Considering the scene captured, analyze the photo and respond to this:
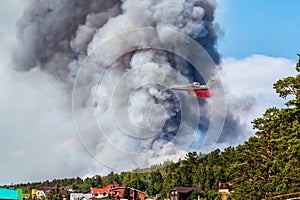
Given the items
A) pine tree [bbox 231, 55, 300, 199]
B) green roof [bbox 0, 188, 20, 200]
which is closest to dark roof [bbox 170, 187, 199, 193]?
pine tree [bbox 231, 55, 300, 199]

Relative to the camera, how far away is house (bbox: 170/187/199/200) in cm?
8275

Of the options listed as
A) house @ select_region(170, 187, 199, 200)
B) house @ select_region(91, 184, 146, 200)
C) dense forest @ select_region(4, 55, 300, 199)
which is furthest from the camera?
house @ select_region(91, 184, 146, 200)

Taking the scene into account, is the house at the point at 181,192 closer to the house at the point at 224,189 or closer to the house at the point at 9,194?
the house at the point at 224,189

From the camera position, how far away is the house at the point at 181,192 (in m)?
82.8

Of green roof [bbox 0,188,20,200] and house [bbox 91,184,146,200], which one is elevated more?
house [bbox 91,184,146,200]

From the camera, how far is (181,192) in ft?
273

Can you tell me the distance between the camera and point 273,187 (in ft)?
99.2

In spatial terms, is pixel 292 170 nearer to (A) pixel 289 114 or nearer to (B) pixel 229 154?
(A) pixel 289 114

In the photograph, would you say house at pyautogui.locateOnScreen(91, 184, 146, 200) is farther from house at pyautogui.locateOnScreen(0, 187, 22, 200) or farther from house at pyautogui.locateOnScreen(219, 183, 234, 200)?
house at pyautogui.locateOnScreen(0, 187, 22, 200)

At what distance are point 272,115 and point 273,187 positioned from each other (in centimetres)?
663

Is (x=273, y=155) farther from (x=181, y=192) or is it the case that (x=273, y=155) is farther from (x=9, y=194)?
(x=181, y=192)

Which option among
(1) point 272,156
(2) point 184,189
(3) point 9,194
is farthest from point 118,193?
(3) point 9,194

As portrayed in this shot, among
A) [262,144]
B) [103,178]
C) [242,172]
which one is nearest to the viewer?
[262,144]

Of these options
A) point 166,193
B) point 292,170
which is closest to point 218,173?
point 166,193
